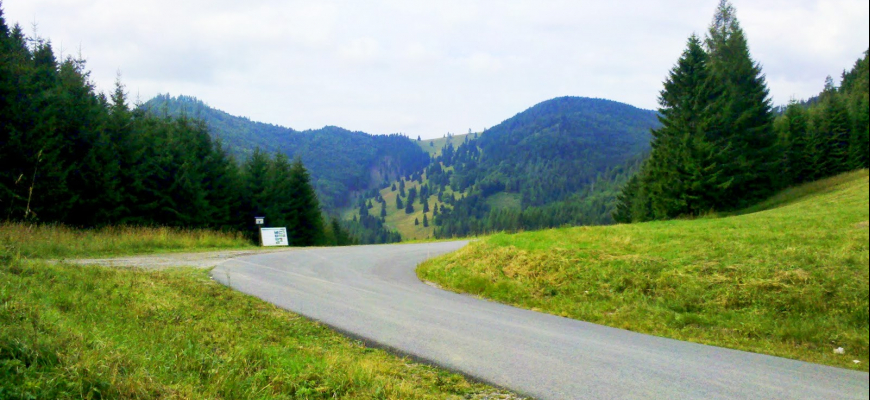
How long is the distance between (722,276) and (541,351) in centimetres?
332

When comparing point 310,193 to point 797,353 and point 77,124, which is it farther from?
point 797,353

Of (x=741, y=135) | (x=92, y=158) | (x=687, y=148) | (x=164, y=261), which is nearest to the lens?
(x=164, y=261)

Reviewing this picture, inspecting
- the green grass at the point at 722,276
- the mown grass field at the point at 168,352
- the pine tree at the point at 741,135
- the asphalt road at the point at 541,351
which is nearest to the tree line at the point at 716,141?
the pine tree at the point at 741,135

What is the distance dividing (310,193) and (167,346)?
44910 mm

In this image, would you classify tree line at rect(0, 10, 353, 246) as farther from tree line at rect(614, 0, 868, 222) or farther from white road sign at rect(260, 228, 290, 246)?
tree line at rect(614, 0, 868, 222)

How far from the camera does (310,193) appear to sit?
4906 centimetres

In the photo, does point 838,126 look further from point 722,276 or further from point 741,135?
point 741,135

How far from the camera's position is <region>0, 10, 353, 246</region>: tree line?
21219mm

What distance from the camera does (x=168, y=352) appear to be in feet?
16.6

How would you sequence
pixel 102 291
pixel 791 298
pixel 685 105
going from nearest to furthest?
pixel 791 298
pixel 102 291
pixel 685 105

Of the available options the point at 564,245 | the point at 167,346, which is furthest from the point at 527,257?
the point at 167,346

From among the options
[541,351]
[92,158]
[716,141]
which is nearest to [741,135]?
[716,141]

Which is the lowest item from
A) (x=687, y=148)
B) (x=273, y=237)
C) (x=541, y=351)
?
(x=541, y=351)

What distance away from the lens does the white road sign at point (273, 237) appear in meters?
28.2
